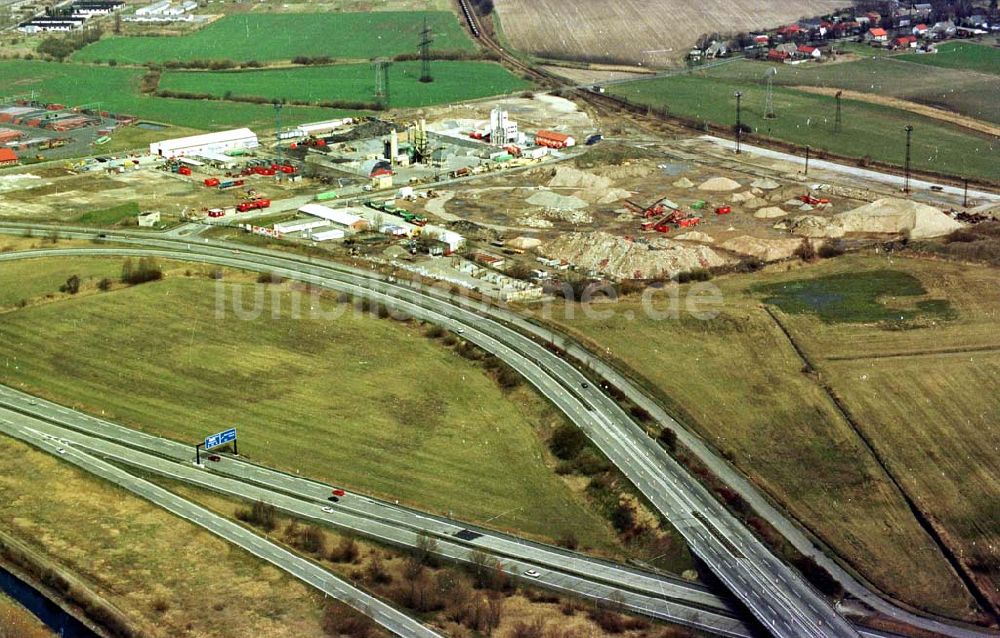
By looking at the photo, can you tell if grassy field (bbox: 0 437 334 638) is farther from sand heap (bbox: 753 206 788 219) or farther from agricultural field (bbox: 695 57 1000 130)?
agricultural field (bbox: 695 57 1000 130)

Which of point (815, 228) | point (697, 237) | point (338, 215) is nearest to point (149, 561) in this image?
point (338, 215)

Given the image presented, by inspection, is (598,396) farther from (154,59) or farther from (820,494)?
(154,59)

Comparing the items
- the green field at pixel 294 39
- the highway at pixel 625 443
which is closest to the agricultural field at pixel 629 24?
the green field at pixel 294 39

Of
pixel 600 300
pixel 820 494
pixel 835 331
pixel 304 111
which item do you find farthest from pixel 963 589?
pixel 304 111

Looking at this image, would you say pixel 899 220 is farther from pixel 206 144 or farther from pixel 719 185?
pixel 206 144

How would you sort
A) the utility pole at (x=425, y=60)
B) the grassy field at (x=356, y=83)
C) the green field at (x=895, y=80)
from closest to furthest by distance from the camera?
1. the green field at (x=895, y=80)
2. the grassy field at (x=356, y=83)
3. the utility pole at (x=425, y=60)

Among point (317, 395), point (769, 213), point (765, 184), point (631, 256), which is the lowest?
point (317, 395)

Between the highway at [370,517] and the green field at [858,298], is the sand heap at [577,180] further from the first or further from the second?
the highway at [370,517]
